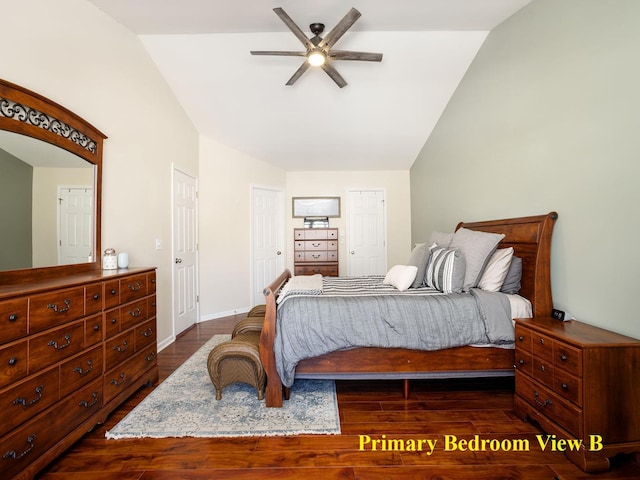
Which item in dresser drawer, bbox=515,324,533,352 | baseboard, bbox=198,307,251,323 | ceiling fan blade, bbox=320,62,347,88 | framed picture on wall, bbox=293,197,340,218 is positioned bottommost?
baseboard, bbox=198,307,251,323

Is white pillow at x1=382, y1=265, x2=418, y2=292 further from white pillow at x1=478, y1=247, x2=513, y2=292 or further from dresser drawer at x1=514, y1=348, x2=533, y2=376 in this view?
dresser drawer at x1=514, y1=348, x2=533, y2=376

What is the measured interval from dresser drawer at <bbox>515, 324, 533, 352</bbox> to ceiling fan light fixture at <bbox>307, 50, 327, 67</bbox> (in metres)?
2.54

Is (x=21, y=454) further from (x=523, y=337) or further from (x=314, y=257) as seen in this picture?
(x=314, y=257)

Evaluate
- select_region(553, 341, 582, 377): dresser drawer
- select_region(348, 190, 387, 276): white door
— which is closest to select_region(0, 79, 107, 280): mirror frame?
select_region(553, 341, 582, 377): dresser drawer

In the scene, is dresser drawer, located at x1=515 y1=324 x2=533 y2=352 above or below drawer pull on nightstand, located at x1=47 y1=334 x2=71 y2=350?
below

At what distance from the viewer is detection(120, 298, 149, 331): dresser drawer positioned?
6.14 ft

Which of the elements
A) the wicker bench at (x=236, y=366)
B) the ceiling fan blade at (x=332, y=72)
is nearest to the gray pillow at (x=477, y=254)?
the wicker bench at (x=236, y=366)

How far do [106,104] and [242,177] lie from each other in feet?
7.09

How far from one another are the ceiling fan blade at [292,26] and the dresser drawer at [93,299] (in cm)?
224

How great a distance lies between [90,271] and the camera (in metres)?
2.06

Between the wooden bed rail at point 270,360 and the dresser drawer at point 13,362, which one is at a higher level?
the dresser drawer at point 13,362

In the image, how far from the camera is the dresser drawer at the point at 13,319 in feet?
3.80

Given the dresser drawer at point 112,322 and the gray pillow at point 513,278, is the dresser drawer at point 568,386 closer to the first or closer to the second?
the gray pillow at point 513,278

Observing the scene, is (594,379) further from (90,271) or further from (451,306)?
(90,271)
